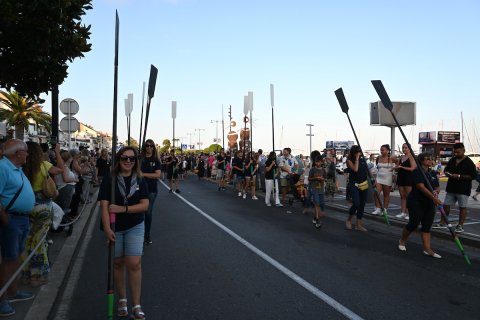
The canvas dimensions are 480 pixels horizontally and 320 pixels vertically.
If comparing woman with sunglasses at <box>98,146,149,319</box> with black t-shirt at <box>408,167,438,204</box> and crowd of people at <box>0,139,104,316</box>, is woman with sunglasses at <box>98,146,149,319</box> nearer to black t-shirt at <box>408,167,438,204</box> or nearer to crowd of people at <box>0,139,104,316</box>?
crowd of people at <box>0,139,104,316</box>

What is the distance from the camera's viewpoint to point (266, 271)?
235 inches

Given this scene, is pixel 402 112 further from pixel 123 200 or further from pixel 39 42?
pixel 123 200

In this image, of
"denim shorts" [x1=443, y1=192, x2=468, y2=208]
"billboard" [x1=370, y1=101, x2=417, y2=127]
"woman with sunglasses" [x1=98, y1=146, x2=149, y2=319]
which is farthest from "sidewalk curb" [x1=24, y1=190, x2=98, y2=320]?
"billboard" [x1=370, y1=101, x2=417, y2=127]

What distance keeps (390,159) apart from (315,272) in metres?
6.33

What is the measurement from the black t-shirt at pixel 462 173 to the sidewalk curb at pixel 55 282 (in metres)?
7.22

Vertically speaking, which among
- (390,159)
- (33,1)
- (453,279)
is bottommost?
(453,279)

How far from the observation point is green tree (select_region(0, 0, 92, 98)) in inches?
239

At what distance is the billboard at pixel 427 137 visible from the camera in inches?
2489

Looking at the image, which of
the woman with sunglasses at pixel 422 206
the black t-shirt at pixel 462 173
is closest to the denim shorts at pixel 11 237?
the woman with sunglasses at pixel 422 206

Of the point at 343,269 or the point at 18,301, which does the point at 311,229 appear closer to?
the point at 343,269

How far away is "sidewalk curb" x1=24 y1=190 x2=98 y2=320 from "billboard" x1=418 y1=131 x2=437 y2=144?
6266 cm

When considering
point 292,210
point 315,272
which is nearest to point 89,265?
point 315,272

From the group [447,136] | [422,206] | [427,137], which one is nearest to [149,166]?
[422,206]

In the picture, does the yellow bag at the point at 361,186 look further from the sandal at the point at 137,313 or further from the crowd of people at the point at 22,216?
the sandal at the point at 137,313
